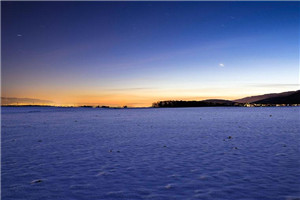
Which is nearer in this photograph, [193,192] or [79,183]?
[193,192]

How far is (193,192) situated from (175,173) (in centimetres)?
218

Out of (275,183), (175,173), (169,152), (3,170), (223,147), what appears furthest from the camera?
(223,147)

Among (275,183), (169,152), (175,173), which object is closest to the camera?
(275,183)

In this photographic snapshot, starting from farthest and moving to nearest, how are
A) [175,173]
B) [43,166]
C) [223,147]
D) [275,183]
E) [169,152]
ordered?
[223,147], [169,152], [43,166], [175,173], [275,183]

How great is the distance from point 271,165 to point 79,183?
8.89 metres

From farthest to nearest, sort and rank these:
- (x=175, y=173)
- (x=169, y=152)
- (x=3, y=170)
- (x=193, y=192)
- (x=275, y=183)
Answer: (x=169, y=152) → (x=3, y=170) → (x=175, y=173) → (x=275, y=183) → (x=193, y=192)

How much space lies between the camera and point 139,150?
15180 millimetres

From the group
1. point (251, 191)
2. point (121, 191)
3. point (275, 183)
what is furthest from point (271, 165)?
point (121, 191)

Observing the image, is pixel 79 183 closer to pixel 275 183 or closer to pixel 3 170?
pixel 3 170

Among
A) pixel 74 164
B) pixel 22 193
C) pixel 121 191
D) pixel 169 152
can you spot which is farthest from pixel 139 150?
pixel 22 193

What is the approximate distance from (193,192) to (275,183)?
3.32 m

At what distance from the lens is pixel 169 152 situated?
1432cm

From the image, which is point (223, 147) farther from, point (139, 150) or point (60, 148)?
point (60, 148)

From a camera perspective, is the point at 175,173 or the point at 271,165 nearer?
the point at 175,173
